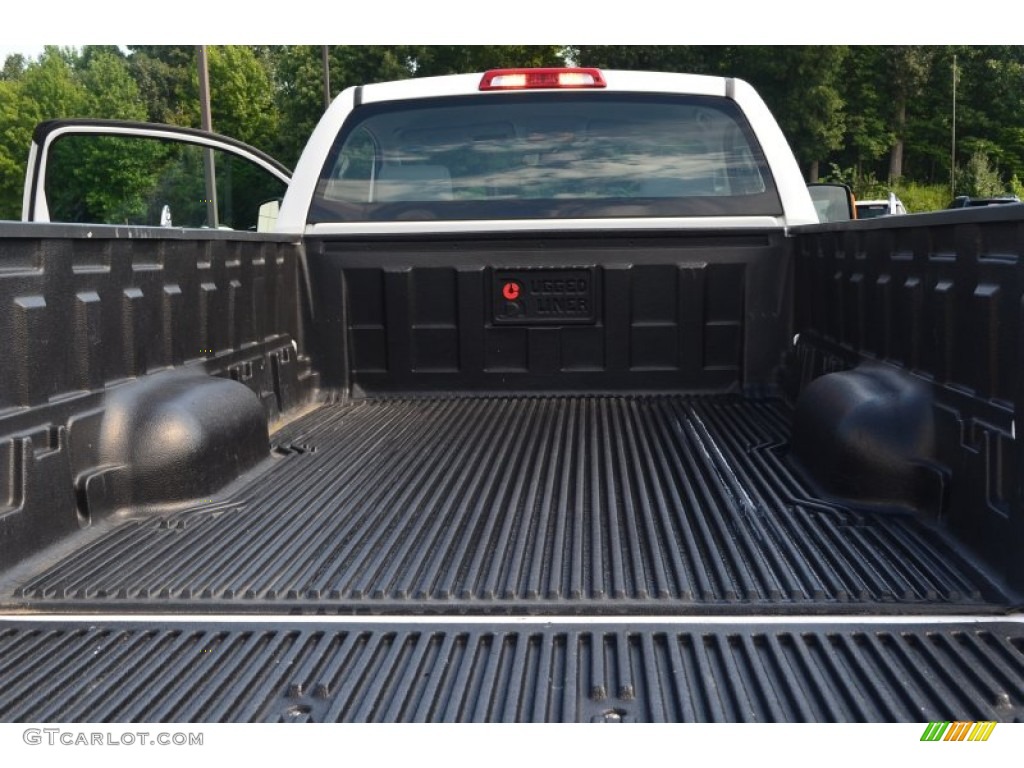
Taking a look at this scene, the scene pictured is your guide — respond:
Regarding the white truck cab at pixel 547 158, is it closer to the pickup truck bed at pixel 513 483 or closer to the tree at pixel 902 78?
the pickup truck bed at pixel 513 483

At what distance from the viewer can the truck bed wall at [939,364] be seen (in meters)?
2.19

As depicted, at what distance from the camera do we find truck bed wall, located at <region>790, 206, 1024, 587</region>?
7.18 ft

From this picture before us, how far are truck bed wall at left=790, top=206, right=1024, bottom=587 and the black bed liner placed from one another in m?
0.44

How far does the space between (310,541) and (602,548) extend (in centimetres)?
73

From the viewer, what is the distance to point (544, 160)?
4.52 m

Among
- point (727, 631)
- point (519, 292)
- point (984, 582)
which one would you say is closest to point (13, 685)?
point (727, 631)

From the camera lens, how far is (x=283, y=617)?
2.11 meters

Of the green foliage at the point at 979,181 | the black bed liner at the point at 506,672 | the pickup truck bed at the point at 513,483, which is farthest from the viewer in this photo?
the green foliage at the point at 979,181

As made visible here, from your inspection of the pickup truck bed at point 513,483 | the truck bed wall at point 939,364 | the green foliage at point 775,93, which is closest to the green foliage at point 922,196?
the green foliage at point 775,93
